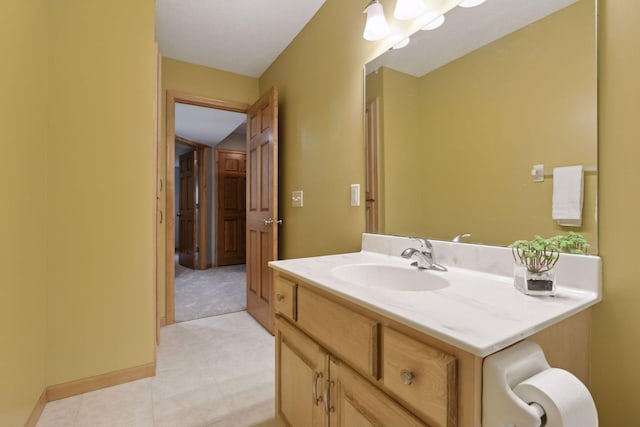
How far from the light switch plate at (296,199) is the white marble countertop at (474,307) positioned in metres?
1.37

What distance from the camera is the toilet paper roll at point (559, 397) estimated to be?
0.53 meters

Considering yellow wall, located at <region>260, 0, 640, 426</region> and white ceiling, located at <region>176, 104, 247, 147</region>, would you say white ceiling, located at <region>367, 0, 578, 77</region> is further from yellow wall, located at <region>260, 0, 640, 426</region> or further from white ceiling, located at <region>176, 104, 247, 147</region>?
white ceiling, located at <region>176, 104, 247, 147</region>

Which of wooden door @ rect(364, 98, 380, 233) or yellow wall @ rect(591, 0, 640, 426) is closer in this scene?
yellow wall @ rect(591, 0, 640, 426)

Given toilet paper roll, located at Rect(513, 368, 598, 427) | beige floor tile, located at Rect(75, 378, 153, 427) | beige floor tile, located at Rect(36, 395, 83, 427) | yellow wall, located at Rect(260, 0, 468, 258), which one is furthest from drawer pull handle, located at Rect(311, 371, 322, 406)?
beige floor tile, located at Rect(36, 395, 83, 427)

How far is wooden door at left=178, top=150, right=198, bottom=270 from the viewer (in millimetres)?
5391

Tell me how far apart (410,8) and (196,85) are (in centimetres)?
221

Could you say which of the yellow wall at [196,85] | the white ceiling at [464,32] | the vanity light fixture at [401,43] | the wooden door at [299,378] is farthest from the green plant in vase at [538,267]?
the yellow wall at [196,85]

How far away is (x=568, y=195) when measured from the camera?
0.90 meters

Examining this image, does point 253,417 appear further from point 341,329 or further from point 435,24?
point 435,24

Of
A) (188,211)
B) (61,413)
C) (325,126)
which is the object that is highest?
(325,126)

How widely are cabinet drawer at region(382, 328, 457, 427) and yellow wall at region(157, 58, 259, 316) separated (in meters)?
2.38

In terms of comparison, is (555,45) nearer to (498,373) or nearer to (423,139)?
(423,139)

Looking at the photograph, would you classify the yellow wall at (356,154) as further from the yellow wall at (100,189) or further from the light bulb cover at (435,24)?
the yellow wall at (100,189)

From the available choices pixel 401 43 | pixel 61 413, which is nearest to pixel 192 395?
pixel 61 413
